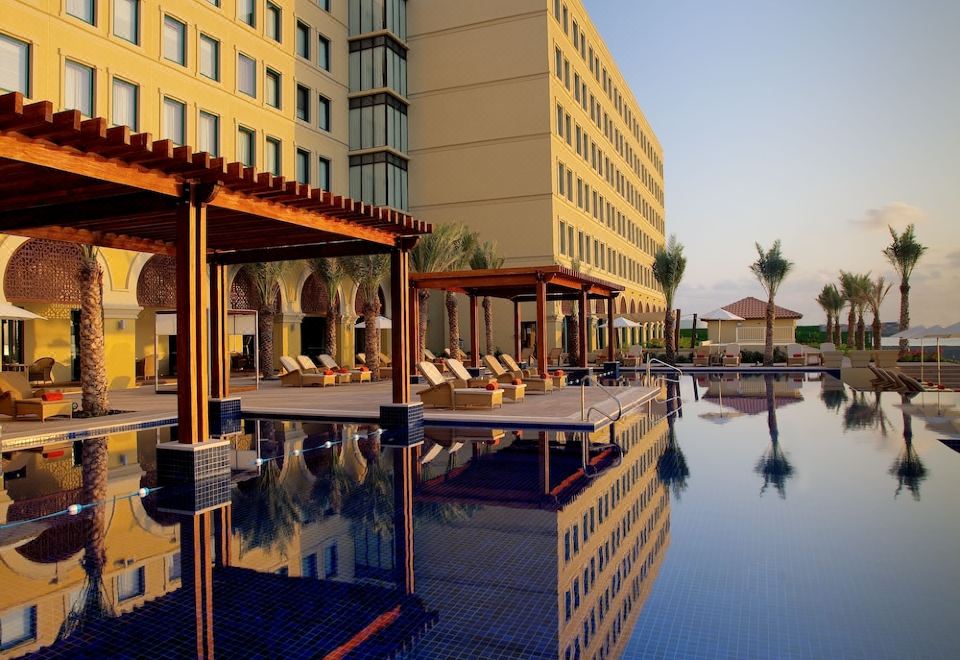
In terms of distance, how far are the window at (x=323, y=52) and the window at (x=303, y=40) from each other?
848 mm

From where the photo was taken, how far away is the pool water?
427 cm

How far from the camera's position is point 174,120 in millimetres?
22953

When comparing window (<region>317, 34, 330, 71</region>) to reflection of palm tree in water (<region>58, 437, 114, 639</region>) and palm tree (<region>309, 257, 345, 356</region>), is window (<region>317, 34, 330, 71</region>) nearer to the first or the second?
palm tree (<region>309, 257, 345, 356</region>)

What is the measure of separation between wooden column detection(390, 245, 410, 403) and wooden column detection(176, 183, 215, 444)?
4.12m

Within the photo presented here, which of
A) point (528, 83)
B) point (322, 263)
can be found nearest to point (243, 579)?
point (322, 263)

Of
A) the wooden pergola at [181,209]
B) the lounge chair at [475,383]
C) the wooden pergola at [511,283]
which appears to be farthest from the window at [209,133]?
the lounge chair at [475,383]

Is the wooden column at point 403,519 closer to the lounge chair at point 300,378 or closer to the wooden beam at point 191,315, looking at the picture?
the wooden beam at point 191,315

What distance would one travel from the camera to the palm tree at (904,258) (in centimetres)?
3494

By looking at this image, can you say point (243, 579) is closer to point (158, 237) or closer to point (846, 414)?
point (158, 237)

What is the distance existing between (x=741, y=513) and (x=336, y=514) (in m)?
4.35

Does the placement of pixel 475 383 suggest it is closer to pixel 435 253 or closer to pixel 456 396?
pixel 456 396

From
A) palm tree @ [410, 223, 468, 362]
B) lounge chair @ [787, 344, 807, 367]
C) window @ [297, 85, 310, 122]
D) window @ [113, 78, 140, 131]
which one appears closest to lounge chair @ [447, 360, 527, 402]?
palm tree @ [410, 223, 468, 362]

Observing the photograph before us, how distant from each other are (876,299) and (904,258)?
12.9 m

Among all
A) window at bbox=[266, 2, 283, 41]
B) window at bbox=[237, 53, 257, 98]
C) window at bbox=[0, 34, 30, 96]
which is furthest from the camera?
window at bbox=[266, 2, 283, 41]
